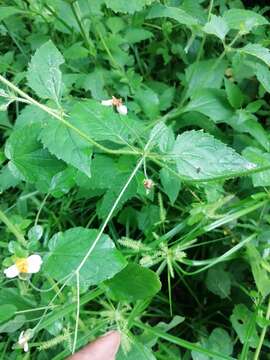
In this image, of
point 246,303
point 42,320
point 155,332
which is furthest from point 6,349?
point 246,303

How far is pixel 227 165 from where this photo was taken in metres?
0.70

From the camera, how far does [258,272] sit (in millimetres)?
801

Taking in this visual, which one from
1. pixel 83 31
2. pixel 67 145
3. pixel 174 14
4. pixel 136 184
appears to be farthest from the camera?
pixel 83 31

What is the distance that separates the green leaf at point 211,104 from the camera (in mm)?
954

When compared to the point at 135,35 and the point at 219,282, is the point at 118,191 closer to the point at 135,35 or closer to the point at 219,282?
the point at 219,282

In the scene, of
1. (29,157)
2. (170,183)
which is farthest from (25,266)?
(170,183)

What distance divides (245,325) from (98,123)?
420 millimetres

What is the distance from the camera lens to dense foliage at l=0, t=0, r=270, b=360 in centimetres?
69

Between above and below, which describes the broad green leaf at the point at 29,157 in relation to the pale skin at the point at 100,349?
above

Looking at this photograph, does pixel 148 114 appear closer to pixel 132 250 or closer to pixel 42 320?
pixel 132 250

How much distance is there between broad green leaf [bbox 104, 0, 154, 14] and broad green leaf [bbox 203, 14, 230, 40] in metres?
0.11

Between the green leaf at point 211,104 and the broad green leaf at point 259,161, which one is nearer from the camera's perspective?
the broad green leaf at point 259,161

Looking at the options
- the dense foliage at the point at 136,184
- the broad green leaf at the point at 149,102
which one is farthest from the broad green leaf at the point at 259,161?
the broad green leaf at the point at 149,102

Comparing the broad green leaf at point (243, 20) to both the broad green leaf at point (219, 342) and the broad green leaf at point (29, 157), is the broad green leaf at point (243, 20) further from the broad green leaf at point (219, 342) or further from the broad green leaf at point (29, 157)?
the broad green leaf at point (219, 342)
